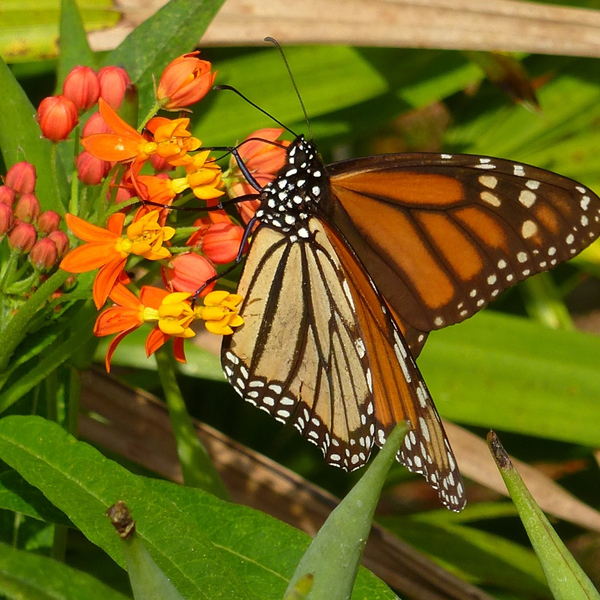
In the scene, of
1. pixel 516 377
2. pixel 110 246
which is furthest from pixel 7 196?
pixel 516 377

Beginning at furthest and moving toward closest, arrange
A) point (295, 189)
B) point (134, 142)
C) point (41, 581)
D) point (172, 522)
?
point (295, 189)
point (134, 142)
point (172, 522)
point (41, 581)

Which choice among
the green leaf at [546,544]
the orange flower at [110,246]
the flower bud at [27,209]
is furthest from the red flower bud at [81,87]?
the green leaf at [546,544]

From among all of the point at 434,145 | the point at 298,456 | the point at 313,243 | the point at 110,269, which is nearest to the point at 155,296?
the point at 110,269

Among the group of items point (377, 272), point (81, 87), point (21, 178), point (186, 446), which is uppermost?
point (81, 87)

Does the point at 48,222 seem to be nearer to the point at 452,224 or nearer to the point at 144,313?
the point at 144,313

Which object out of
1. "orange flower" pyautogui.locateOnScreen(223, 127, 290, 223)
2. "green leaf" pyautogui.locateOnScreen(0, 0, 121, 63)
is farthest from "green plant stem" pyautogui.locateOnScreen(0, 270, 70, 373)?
"green leaf" pyautogui.locateOnScreen(0, 0, 121, 63)

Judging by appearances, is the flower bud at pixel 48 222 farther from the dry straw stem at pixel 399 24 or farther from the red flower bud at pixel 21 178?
the dry straw stem at pixel 399 24

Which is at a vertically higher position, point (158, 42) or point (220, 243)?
point (158, 42)
